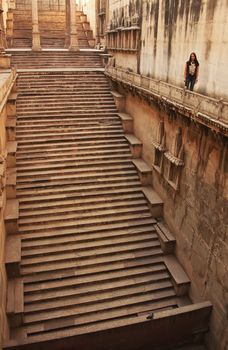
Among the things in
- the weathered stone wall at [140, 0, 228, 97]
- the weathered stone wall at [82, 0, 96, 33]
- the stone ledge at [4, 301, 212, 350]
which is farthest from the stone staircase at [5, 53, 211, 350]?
the weathered stone wall at [82, 0, 96, 33]

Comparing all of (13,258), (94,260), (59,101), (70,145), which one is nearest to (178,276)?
(94,260)

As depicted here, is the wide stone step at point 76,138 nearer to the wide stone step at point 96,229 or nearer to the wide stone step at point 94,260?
the wide stone step at point 96,229

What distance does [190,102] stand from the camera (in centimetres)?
933

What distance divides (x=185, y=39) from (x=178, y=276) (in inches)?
307

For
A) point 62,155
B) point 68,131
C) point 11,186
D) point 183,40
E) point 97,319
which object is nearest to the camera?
point 97,319

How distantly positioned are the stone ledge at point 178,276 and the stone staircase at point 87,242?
0.03 metres

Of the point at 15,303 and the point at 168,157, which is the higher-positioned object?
the point at 168,157

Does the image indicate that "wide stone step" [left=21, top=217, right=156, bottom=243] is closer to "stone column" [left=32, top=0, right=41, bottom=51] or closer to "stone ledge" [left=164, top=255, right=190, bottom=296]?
"stone ledge" [left=164, top=255, right=190, bottom=296]

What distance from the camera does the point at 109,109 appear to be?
1748 centimetres

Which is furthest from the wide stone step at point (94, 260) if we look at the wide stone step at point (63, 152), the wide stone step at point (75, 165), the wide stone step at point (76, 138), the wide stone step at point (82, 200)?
the wide stone step at point (76, 138)

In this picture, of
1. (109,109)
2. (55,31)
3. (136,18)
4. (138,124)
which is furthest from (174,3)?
(55,31)

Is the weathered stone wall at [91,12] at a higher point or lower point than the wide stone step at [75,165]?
higher

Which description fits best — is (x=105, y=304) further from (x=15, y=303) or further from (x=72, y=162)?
(x=72, y=162)

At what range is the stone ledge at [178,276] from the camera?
35.1ft
